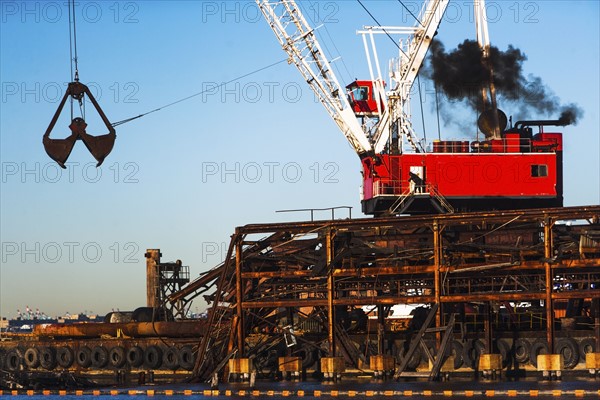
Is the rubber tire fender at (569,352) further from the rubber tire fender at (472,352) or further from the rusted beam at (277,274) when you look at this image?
the rusted beam at (277,274)

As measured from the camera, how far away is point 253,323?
65.2m

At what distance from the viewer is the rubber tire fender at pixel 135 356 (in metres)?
73.8

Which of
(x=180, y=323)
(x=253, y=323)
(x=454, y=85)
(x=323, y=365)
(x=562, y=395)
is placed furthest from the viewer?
(x=454, y=85)

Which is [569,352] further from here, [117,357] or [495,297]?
[117,357]

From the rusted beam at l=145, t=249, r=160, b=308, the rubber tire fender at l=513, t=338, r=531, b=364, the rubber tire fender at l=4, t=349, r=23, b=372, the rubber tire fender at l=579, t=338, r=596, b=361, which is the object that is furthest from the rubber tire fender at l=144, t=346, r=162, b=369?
the rubber tire fender at l=579, t=338, r=596, b=361

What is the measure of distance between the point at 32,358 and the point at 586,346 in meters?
36.1

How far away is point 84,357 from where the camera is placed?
76250 mm

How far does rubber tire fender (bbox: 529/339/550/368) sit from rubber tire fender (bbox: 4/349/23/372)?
113 ft

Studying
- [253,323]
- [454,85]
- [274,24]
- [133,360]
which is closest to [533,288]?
[253,323]

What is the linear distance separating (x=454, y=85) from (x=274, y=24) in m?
14.3

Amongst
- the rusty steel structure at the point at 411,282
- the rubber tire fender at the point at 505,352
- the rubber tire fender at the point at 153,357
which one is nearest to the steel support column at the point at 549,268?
the rusty steel structure at the point at 411,282

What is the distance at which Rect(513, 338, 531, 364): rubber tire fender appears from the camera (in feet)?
206

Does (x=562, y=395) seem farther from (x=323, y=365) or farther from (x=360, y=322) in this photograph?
(x=360, y=322)

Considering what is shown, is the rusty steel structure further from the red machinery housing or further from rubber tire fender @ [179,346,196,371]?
the red machinery housing
